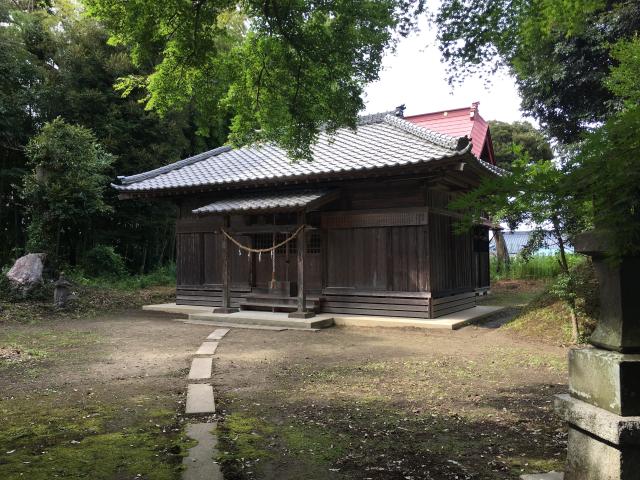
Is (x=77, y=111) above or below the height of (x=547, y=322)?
above

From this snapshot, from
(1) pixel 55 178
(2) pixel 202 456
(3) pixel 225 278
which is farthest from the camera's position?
(1) pixel 55 178

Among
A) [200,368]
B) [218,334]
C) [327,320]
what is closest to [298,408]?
[200,368]

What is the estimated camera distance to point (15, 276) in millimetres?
12289

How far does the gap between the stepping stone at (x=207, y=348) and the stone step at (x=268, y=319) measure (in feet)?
6.98

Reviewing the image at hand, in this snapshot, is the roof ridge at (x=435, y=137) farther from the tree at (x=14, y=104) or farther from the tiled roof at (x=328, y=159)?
the tree at (x=14, y=104)

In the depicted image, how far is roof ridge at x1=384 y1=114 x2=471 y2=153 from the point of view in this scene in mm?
8961

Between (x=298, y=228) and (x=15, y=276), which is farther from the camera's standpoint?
(x=15, y=276)

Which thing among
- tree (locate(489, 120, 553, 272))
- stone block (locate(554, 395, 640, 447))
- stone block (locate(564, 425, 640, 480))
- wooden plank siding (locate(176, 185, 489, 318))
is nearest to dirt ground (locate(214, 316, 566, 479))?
stone block (locate(564, 425, 640, 480))

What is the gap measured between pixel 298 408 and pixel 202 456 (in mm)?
1380

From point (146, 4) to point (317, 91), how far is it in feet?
7.44

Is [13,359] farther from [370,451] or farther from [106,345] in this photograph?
[370,451]

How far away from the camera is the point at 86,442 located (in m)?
3.61

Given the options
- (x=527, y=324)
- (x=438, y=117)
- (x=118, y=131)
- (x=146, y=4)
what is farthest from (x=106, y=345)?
(x=438, y=117)

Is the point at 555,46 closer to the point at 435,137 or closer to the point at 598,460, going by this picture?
the point at 435,137
